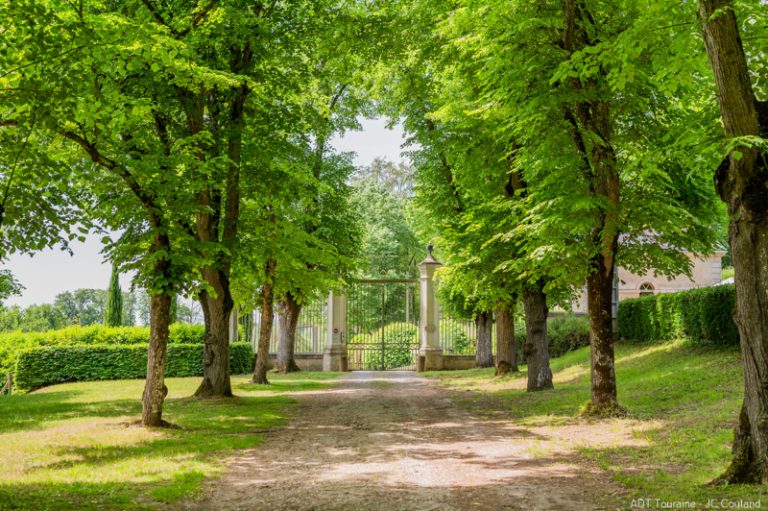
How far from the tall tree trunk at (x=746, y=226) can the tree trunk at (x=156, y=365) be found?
27.3ft

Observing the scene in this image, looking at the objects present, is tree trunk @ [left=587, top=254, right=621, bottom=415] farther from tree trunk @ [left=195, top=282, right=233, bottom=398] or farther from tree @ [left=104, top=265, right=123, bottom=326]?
tree @ [left=104, top=265, right=123, bottom=326]

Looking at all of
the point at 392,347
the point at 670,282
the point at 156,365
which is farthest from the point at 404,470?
the point at 670,282

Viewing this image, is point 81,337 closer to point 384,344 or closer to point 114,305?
point 114,305

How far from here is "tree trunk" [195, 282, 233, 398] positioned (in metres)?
16.0

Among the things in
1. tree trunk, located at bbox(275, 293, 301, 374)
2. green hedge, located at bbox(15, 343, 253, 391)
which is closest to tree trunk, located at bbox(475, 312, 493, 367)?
tree trunk, located at bbox(275, 293, 301, 374)

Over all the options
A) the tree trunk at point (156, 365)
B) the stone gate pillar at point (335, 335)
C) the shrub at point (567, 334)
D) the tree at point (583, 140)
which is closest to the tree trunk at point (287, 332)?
the stone gate pillar at point (335, 335)

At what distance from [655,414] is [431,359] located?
60.3 ft

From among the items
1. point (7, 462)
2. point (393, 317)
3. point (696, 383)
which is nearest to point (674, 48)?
point (696, 383)

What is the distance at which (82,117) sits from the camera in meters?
9.06

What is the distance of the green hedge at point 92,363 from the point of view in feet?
79.7

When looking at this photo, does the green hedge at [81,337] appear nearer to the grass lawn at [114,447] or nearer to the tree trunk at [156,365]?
the grass lawn at [114,447]

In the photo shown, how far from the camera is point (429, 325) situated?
29.6 metres

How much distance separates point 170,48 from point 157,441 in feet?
20.3

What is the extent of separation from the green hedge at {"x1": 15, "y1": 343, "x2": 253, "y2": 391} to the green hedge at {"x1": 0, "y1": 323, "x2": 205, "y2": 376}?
624 mm
